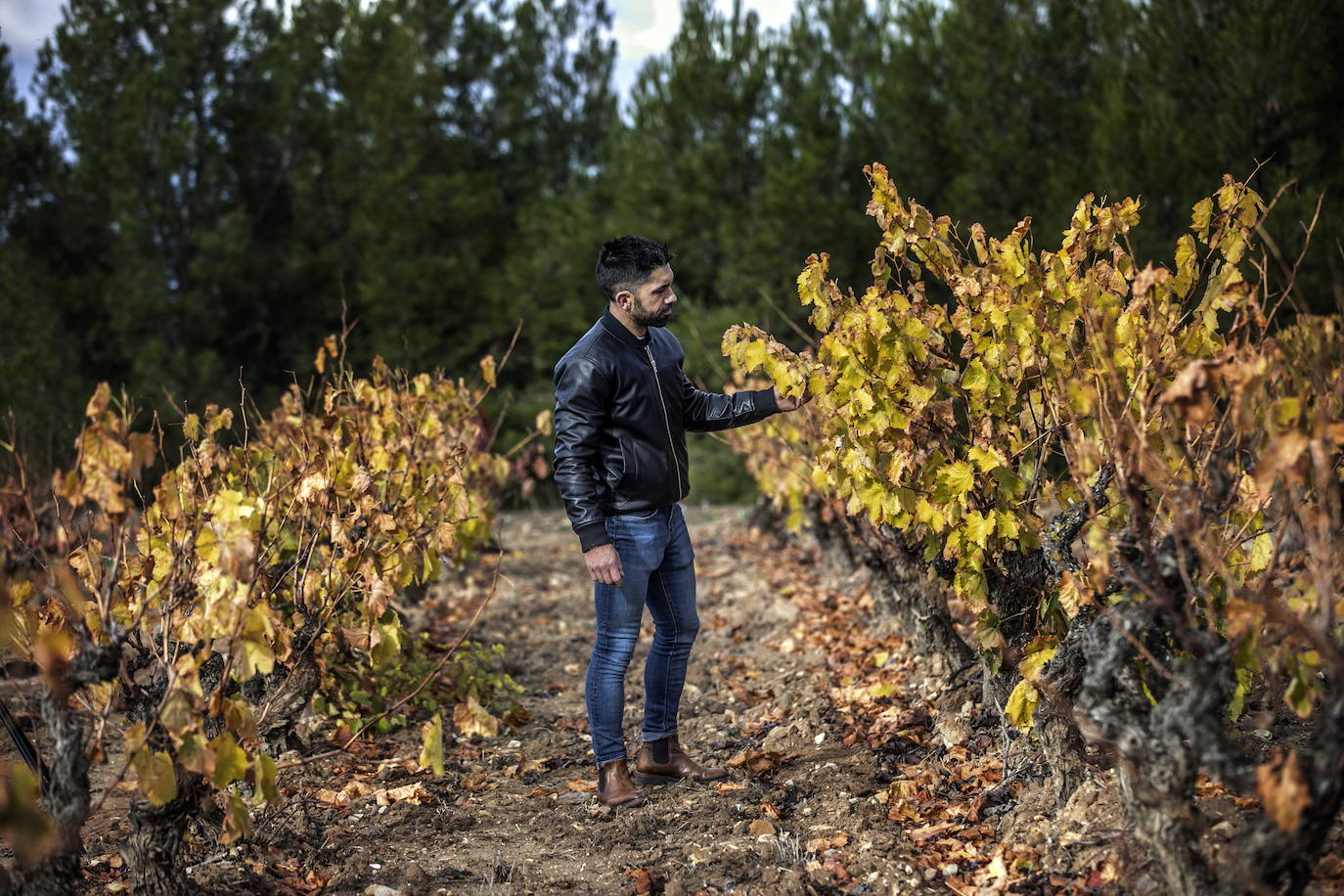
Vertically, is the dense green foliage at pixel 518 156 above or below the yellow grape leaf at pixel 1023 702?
above

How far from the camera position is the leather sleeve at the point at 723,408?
360 cm

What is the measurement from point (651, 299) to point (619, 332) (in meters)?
0.15

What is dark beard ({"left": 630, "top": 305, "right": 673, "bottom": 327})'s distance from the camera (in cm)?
349

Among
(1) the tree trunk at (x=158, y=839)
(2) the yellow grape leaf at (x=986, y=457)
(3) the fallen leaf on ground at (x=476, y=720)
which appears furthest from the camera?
(3) the fallen leaf on ground at (x=476, y=720)

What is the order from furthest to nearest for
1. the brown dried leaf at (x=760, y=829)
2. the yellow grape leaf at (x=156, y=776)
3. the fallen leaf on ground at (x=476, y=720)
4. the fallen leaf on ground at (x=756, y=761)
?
the fallen leaf on ground at (x=756, y=761)
the fallen leaf on ground at (x=476, y=720)
the brown dried leaf at (x=760, y=829)
the yellow grape leaf at (x=156, y=776)

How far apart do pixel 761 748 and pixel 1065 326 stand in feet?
6.74

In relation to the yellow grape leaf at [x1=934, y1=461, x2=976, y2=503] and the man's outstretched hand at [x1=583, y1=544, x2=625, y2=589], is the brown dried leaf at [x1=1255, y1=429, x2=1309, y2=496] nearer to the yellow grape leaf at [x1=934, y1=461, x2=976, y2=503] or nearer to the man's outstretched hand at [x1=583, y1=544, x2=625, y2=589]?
the yellow grape leaf at [x1=934, y1=461, x2=976, y2=503]

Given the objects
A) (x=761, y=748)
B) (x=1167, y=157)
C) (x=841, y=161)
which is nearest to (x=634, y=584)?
(x=761, y=748)

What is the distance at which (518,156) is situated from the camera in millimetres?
15727

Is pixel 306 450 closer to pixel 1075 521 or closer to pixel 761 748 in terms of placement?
pixel 761 748

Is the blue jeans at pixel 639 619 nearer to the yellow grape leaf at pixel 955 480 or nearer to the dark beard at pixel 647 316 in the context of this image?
the dark beard at pixel 647 316

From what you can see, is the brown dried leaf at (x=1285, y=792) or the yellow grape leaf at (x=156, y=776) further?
the yellow grape leaf at (x=156, y=776)

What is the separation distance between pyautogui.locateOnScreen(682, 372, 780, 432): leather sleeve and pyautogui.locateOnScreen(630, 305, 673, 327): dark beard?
0.24m

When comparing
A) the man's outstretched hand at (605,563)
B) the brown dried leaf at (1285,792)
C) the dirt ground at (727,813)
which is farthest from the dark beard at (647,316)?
the brown dried leaf at (1285,792)
